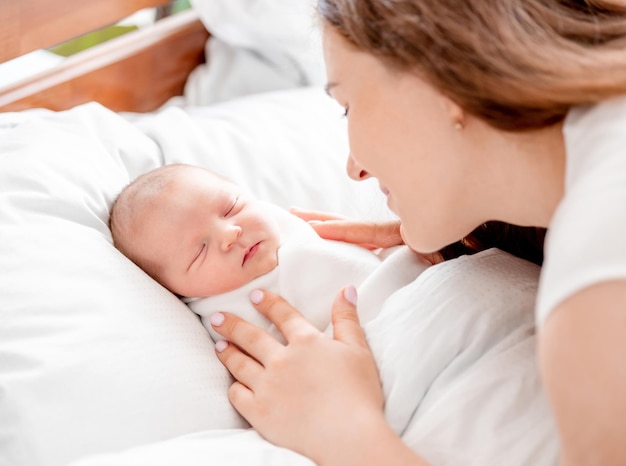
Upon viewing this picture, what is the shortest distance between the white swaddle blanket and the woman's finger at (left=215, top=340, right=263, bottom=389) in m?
0.07

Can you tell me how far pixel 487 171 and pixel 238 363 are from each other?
47 centimetres

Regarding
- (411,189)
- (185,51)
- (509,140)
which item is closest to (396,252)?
(411,189)

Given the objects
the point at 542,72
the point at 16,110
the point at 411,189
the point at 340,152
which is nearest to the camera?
the point at 542,72

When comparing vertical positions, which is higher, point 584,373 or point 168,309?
point 584,373

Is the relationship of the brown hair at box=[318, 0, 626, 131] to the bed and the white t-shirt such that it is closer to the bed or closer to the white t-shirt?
the white t-shirt

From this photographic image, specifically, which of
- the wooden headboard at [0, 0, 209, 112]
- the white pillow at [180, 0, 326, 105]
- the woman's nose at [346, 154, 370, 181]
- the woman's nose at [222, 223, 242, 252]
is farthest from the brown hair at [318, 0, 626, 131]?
the white pillow at [180, 0, 326, 105]

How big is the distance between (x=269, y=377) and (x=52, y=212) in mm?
456

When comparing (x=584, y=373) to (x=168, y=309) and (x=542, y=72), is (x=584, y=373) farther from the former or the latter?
(x=168, y=309)

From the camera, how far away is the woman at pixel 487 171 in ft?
2.54

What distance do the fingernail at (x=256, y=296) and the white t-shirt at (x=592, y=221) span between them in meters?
0.57

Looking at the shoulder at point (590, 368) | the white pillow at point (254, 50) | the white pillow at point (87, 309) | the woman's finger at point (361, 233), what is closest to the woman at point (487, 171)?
the shoulder at point (590, 368)

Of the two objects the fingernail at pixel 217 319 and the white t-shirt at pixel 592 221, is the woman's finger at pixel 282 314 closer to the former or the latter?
the fingernail at pixel 217 319

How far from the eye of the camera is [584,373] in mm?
769

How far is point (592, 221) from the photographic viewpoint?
2.57ft
